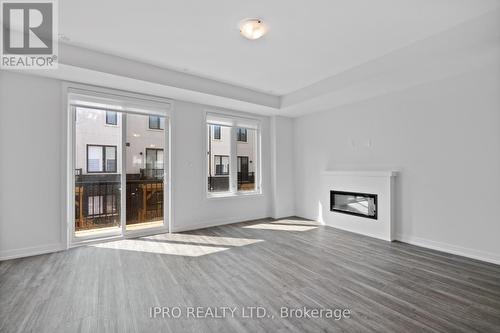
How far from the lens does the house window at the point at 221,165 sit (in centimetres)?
548

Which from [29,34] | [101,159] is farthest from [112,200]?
[29,34]

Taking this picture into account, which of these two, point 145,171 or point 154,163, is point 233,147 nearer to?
point 154,163

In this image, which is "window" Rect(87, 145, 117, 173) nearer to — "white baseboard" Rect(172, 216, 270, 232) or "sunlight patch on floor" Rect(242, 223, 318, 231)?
"white baseboard" Rect(172, 216, 270, 232)

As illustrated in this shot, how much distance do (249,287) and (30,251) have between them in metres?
3.29

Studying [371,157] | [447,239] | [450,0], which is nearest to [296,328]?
[447,239]

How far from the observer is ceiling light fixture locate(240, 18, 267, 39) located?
272cm

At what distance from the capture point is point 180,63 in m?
3.75

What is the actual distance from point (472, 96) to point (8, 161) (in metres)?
6.61

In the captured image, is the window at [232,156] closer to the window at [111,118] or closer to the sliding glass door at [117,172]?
the sliding glass door at [117,172]

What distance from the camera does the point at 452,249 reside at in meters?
3.56

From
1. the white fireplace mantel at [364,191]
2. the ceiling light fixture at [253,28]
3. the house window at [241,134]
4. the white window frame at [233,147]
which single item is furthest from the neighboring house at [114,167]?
the white fireplace mantel at [364,191]

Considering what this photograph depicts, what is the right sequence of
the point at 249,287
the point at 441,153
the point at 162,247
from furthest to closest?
the point at 162,247
the point at 441,153
the point at 249,287

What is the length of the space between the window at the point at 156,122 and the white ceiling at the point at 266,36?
1196mm

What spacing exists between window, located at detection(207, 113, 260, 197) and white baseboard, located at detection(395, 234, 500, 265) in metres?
3.29
